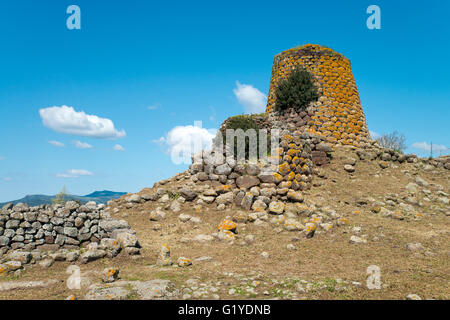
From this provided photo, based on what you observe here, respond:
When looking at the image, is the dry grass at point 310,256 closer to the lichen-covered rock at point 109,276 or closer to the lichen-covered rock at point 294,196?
the lichen-covered rock at point 109,276

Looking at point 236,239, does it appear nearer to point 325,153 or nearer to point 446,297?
point 446,297

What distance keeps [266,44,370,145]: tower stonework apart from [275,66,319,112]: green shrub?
33 cm

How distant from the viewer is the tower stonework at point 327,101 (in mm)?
16406

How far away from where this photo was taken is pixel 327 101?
16.8 m

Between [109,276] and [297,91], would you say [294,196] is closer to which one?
[109,276]

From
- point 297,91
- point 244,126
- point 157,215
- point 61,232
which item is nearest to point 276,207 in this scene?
point 157,215

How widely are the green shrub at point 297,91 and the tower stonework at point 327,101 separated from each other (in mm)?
328

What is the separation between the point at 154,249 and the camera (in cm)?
752

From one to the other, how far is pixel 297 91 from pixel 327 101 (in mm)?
1779

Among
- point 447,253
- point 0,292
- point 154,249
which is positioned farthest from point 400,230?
point 0,292

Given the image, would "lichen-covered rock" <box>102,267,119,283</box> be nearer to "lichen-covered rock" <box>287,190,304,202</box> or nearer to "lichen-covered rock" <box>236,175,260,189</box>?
"lichen-covered rock" <box>236,175,260,189</box>

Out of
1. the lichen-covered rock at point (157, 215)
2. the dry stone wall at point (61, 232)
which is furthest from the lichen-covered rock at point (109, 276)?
the lichen-covered rock at point (157, 215)

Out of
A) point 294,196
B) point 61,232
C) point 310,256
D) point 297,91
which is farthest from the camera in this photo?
point 297,91
